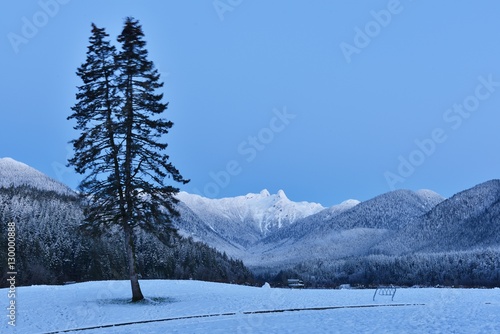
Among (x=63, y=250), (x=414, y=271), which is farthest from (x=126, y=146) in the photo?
(x=414, y=271)

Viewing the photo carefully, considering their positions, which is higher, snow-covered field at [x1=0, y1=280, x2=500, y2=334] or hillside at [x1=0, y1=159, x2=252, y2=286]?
hillside at [x1=0, y1=159, x2=252, y2=286]

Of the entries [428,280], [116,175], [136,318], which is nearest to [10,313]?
[136,318]

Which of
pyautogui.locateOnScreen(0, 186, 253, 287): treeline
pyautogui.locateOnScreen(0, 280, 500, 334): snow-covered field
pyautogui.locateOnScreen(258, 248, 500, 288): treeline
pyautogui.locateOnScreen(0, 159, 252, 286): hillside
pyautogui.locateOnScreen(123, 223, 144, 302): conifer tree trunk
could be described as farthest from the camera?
pyautogui.locateOnScreen(258, 248, 500, 288): treeline

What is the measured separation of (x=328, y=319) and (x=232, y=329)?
5.77 metres

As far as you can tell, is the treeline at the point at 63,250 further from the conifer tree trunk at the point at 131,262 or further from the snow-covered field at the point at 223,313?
the conifer tree trunk at the point at 131,262

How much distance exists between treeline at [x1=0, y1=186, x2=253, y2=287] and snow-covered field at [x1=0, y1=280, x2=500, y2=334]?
4424cm

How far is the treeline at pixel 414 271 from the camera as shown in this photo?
12688 centimetres

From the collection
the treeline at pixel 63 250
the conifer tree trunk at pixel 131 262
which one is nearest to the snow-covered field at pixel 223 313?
the conifer tree trunk at pixel 131 262

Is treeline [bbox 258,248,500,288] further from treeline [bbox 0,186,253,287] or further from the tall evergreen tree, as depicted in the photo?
the tall evergreen tree

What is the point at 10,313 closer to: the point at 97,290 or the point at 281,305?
the point at 97,290

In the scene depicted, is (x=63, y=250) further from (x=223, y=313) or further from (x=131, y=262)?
(x=223, y=313)

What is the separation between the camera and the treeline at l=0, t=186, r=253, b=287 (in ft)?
291

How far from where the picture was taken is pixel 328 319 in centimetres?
2427

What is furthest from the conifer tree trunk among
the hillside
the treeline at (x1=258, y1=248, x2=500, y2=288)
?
the treeline at (x1=258, y1=248, x2=500, y2=288)
